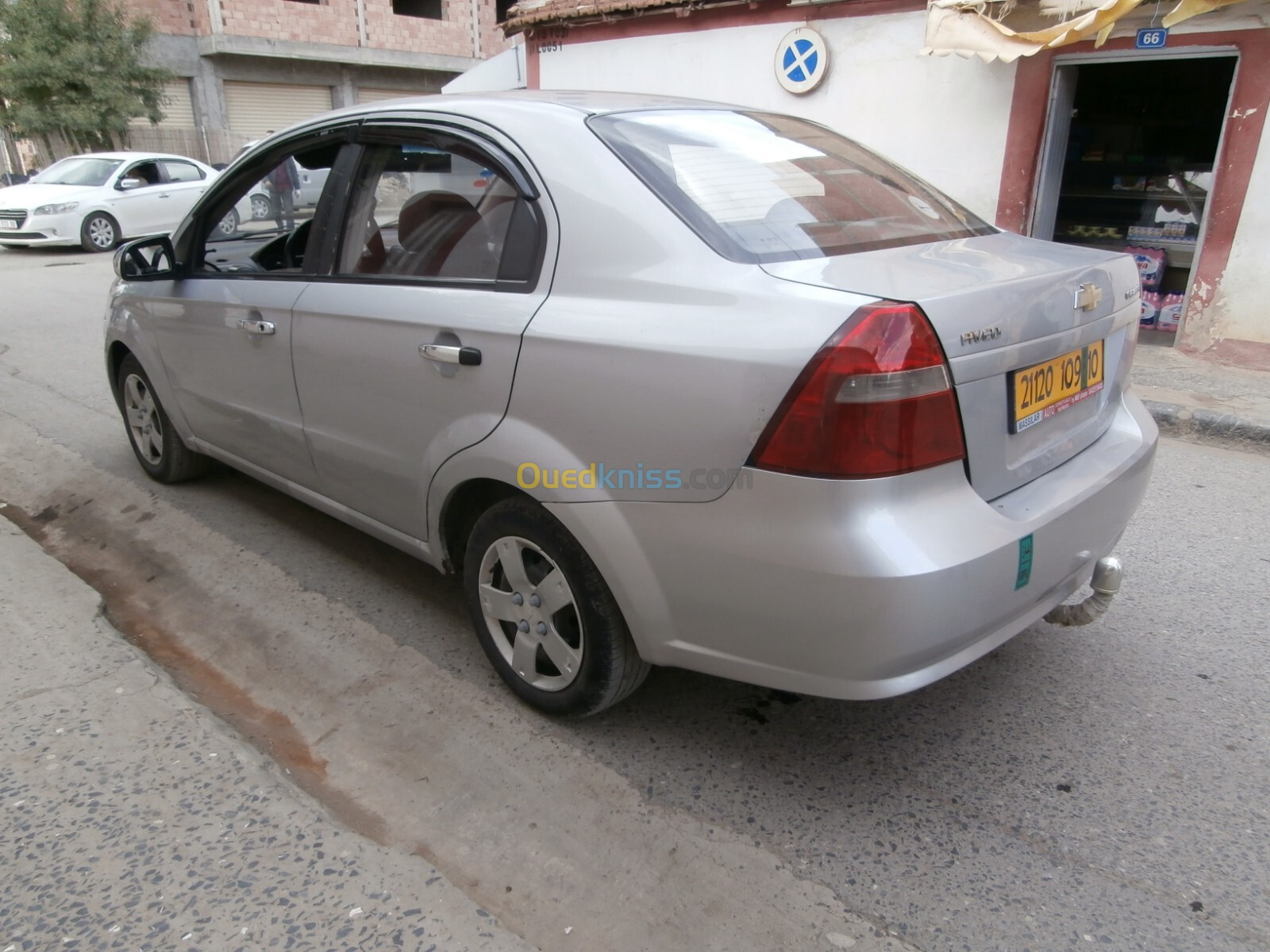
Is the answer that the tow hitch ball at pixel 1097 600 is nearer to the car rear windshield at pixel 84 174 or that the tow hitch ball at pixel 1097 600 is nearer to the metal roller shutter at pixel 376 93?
the car rear windshield at pixel 84 174

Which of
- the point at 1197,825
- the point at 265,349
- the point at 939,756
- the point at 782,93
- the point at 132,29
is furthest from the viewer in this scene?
the point at 132,29

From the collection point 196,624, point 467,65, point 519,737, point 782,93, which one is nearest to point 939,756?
point 519,737

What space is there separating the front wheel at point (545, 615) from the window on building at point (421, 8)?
32.3 metres

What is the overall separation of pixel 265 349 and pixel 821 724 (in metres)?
2.25

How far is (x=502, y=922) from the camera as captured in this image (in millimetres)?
2037

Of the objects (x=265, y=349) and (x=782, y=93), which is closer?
(x=265, y=349)

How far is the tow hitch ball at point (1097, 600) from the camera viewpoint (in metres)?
2.60

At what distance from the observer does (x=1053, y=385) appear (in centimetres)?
229

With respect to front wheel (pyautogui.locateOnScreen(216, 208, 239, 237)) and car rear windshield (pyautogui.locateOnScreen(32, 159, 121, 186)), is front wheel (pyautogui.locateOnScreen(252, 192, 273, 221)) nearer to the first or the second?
front wheel (pyautogui.locateOnScreen(216, 208, 239, 237))

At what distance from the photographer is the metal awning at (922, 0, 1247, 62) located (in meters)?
6.57

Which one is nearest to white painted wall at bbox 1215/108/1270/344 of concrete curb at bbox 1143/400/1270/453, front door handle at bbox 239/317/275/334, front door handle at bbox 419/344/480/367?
concrete curb at bbox 1143/400/1270/453

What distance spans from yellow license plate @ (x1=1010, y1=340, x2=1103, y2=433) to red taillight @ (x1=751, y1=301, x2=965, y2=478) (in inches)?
12.1

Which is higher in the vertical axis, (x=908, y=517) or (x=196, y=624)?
(x=908, y=517)

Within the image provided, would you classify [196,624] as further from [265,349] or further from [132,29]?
[132,29]
